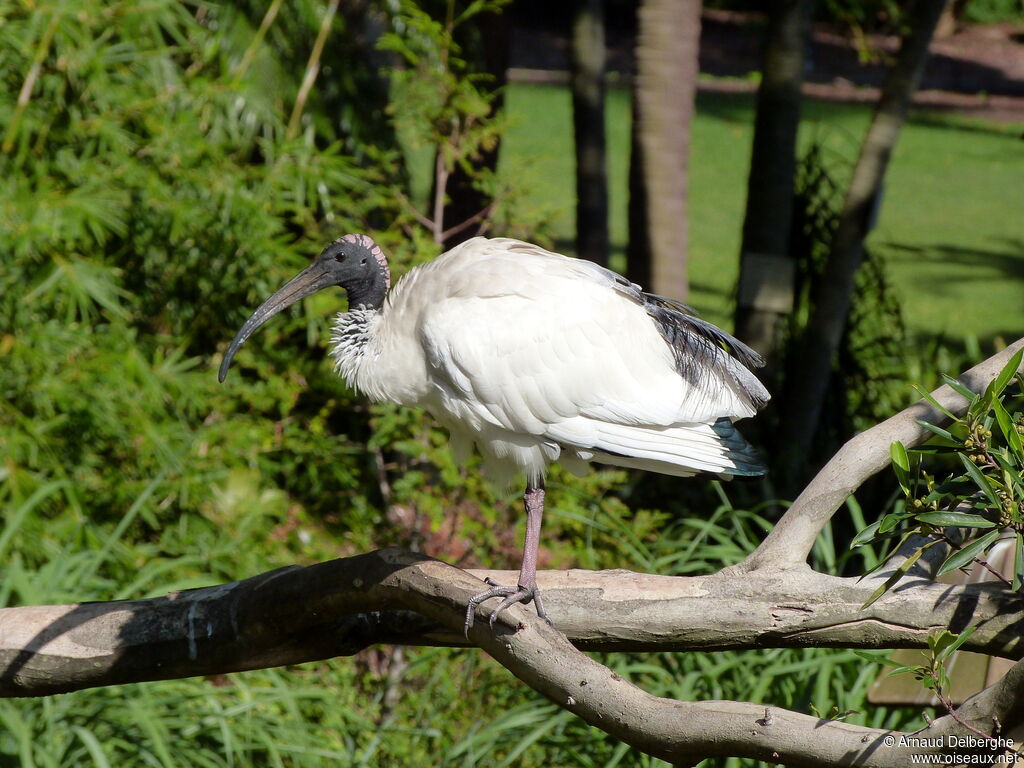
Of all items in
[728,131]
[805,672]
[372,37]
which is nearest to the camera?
[805,672]

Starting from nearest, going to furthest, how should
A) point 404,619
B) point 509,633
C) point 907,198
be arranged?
point 509,633 → point 404,619 → point 907,198

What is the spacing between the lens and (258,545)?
4.94 meters

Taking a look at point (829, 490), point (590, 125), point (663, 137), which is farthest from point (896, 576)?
point (590, 125)

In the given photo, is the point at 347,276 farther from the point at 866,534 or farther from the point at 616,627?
the point at 866,534

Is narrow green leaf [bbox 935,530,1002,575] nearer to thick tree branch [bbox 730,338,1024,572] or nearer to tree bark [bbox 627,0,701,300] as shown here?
thick tree branch [bbox 730,338,1024,572]

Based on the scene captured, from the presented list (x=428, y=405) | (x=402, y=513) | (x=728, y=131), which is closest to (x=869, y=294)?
(x=402, y=513)

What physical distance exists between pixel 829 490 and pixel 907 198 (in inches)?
453

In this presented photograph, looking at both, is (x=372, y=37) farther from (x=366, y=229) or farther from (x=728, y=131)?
(x=728, y=131)

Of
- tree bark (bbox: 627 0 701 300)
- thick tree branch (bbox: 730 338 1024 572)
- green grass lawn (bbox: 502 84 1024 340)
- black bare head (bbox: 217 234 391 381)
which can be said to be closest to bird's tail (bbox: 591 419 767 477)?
thick tree branch (bbox: 730 338 1024 572)

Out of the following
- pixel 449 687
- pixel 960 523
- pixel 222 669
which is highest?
pixel 960 523

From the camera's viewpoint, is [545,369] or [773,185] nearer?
[545,369]

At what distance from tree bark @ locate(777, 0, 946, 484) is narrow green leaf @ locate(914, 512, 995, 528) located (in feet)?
10.2

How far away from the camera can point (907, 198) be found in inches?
518

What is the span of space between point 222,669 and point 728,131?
13832mm
